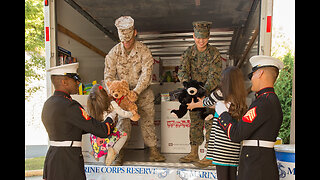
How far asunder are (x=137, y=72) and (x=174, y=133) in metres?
1.13

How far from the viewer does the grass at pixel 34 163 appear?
22.8 feet

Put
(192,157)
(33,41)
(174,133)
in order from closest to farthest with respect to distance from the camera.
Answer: (192,157) → (174,133) → (33,41)

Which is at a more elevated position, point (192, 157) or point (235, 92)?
point (235, 92)

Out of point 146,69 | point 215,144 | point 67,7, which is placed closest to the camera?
point 215,144

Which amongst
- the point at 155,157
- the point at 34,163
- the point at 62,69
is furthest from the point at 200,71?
the point at 34,163

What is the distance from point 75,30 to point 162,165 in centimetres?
244

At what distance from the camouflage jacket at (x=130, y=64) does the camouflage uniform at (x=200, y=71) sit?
0.48m

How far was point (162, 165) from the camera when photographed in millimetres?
3072

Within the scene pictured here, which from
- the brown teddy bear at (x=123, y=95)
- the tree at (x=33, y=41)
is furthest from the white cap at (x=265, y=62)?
the tree at (x=33, y=41)

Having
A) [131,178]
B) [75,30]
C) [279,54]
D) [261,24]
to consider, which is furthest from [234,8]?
[279,54]

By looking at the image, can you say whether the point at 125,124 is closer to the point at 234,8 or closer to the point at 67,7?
the point at 67,7

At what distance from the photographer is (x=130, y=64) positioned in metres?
3.59

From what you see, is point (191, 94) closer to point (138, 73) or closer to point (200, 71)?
point (200, 71)

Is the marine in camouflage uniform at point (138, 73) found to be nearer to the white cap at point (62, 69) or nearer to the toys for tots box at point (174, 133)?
the toys for tots box at point (174, 133)
